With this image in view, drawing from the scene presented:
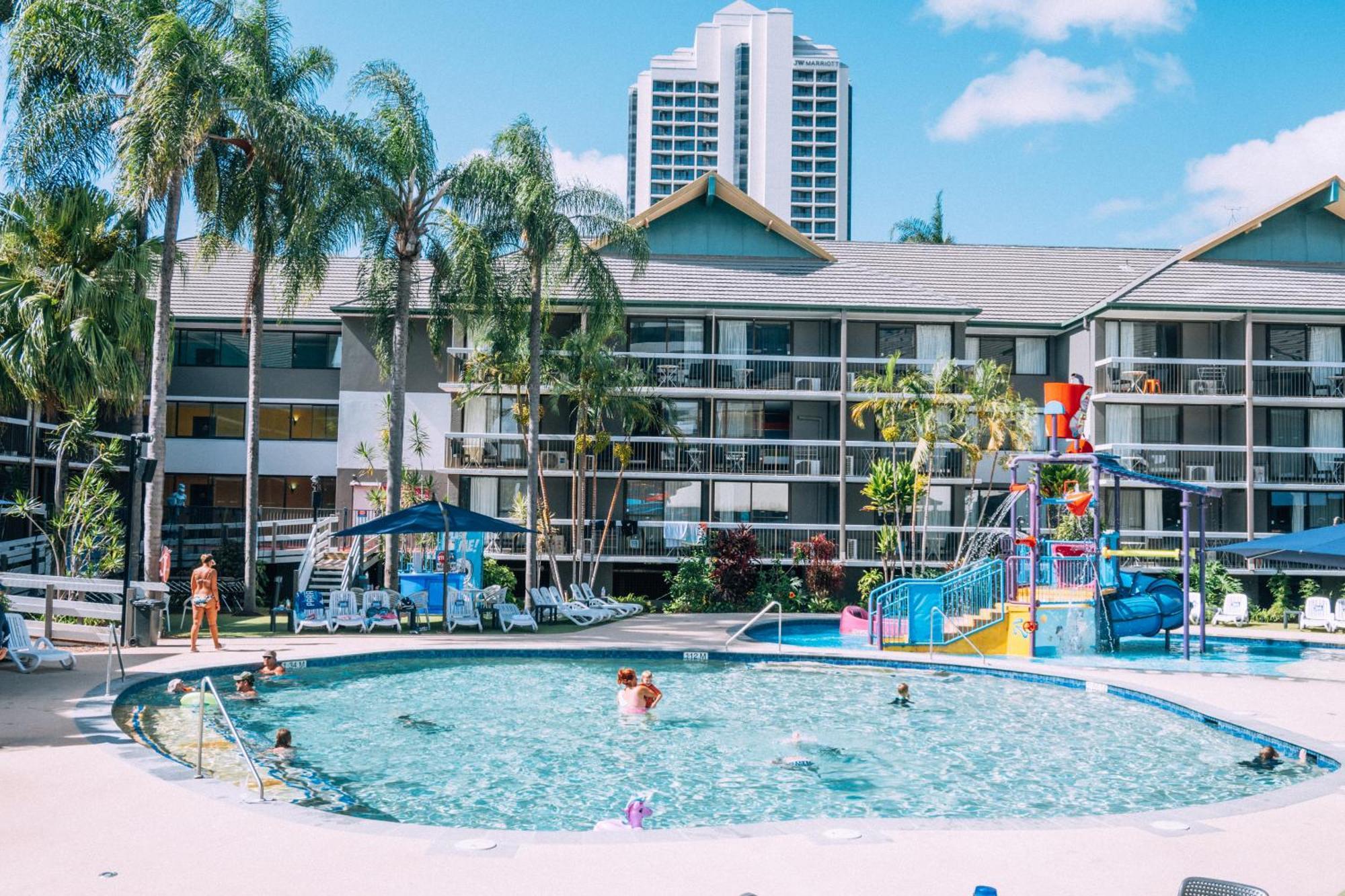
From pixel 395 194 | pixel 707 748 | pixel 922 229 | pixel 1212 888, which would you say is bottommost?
pixel 707 748

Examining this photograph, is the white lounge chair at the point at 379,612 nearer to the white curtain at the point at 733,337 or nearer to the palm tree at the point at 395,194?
the palm tree at the point at 395,194

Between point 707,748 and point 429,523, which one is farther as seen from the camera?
point 429,523

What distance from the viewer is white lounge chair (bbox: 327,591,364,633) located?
74.3 ft

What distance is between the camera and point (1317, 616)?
2825cm

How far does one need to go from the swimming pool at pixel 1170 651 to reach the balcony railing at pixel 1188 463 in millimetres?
7646

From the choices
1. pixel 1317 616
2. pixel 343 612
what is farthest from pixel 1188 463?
pixel 343 612

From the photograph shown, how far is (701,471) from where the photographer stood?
3262cm

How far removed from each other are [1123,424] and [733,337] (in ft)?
41.4

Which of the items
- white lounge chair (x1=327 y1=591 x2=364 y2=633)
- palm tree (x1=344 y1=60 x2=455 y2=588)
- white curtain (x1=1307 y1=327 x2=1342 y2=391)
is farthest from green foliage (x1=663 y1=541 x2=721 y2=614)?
white curtain (x1=1307 y1=327 x2=1342 y2=391)

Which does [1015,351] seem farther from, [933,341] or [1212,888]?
[1212,888]

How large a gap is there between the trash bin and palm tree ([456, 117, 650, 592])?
8.95 m

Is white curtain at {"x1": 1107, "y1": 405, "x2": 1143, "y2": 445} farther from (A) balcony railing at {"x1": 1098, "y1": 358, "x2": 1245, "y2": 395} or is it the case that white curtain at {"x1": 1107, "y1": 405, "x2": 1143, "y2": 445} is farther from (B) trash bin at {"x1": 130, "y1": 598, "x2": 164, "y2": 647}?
(B) trash bin at {"x1": 130, "y1": 598, "x2": 164, "y2": 647}

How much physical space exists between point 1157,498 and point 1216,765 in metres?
23.1

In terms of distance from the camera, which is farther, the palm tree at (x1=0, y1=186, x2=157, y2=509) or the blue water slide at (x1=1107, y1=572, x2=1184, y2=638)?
the blue water slide at (x1=1107, y1=572, x2=1184, y2=638)
